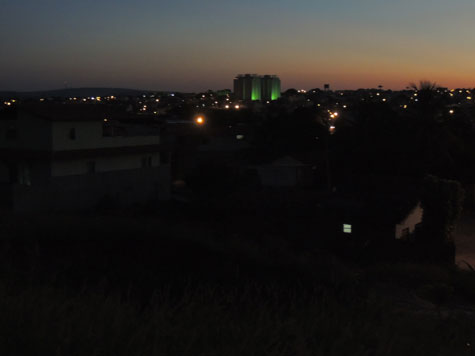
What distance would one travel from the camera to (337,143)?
34.3 metres

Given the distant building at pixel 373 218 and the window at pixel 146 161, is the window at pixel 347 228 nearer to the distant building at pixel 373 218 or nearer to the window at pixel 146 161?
the distant building at pixel 373 218

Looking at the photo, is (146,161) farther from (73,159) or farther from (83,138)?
(73,159)

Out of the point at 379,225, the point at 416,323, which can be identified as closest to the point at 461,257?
the point at 379,225

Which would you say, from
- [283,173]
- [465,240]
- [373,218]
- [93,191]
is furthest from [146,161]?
[465,240]

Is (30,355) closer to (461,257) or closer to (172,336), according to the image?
(172,336)

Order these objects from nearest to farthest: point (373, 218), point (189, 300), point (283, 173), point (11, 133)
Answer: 1. point (189, 300)
2. point (373, 218)
3. point (11, 133)
4. point (283, 173)

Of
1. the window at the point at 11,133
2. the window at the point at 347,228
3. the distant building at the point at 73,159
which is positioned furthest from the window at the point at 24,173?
the window at the point at 347,228

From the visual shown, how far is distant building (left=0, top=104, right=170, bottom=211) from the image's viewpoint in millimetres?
21016

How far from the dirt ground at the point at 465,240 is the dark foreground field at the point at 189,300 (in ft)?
21.5

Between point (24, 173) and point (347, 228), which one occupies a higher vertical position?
point (24, 173)

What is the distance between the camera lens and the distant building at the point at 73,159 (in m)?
21.0

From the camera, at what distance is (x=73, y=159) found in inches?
922

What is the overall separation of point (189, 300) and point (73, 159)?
18.5 metres

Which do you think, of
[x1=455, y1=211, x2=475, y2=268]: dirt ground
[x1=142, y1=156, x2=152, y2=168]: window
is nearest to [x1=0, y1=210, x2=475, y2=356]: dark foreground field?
[x1=455, y1=211, x2=475, y2=268]: dirt ground
